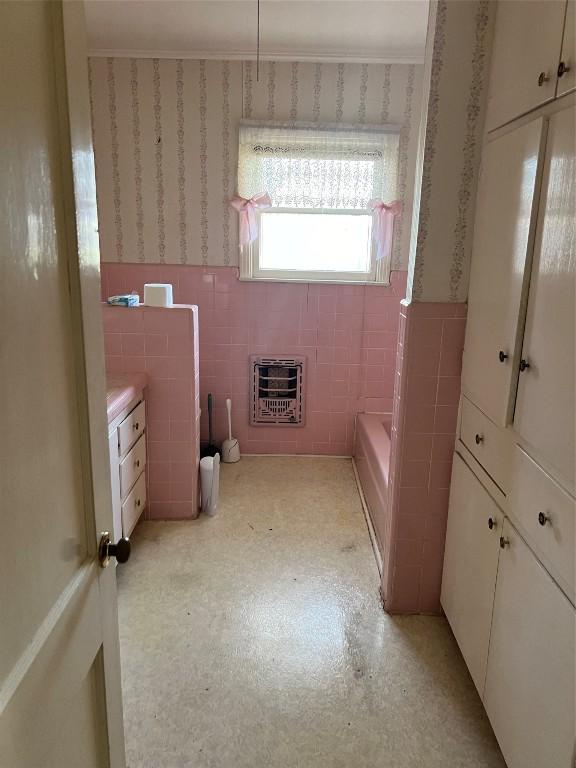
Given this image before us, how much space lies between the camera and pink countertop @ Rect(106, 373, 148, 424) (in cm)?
212

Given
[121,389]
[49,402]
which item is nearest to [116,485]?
[121,389]

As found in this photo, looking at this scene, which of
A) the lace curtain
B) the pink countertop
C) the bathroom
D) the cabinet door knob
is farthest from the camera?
the lace curtain

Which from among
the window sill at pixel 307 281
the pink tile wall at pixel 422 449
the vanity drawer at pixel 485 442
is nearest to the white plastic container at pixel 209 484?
the pink tile wall at pixel 422 449

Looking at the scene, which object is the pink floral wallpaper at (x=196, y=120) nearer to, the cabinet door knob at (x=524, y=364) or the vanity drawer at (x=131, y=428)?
the vanity drawer at (x=131, y=428)

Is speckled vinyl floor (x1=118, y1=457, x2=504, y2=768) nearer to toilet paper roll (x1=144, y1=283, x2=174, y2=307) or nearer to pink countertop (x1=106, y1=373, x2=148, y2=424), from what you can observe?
pink countertop (x1=106, y1=373, x2=148, y2=424)

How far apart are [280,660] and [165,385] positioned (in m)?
1.40

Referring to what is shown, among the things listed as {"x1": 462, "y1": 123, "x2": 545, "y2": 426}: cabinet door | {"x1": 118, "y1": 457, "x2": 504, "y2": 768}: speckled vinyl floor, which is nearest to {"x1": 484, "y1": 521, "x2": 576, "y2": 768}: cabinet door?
{"x1": 118, "y1": 457, "x2": 504, "y2": 768}: speckled vinyl floor

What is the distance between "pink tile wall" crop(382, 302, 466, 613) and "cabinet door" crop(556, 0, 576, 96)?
2.45 feet

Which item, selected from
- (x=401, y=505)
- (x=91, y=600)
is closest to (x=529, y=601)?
(x=401, y=505)

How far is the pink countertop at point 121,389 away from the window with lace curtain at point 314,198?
1.16 meters

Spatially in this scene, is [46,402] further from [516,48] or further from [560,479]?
[516,48]

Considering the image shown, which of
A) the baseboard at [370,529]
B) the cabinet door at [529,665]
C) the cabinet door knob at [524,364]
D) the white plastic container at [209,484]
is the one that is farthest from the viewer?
the white plastic container at [209,484]

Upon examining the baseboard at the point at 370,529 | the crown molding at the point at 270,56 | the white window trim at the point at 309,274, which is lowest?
the baseboard at the point at 370,529

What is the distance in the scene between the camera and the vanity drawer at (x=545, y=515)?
1.09m
